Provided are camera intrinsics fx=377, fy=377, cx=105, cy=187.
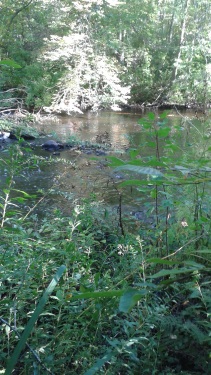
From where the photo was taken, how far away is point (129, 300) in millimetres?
573

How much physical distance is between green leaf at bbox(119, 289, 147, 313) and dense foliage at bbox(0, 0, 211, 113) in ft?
41.7

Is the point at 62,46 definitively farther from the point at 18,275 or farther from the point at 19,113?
the point at 18,275

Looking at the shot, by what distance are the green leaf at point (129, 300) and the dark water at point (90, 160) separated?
48cm

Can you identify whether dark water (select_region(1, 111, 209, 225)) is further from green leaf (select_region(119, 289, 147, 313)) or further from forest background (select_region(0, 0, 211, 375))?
green leaf (select_region(119, 289, 147, 313))

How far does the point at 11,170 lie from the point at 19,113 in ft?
33.5

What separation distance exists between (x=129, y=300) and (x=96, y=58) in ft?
61.5

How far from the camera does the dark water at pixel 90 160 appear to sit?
223 inches

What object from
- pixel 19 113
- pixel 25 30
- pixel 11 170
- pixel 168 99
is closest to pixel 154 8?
pixel 168 99

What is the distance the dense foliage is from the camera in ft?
57.1

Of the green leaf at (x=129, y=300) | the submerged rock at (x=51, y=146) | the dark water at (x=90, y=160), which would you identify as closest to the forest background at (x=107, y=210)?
the green leaf at (x=129, y=300)

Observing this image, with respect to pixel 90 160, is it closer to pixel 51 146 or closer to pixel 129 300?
pixel 51 146

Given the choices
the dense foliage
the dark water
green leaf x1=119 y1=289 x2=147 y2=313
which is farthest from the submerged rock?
green leaf x1=119 y1=289 x2=147 y2=313

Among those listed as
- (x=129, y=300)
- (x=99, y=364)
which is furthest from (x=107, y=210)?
(x=129, y=300)

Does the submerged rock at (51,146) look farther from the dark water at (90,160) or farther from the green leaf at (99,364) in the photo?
the green leaf at (99,364)
